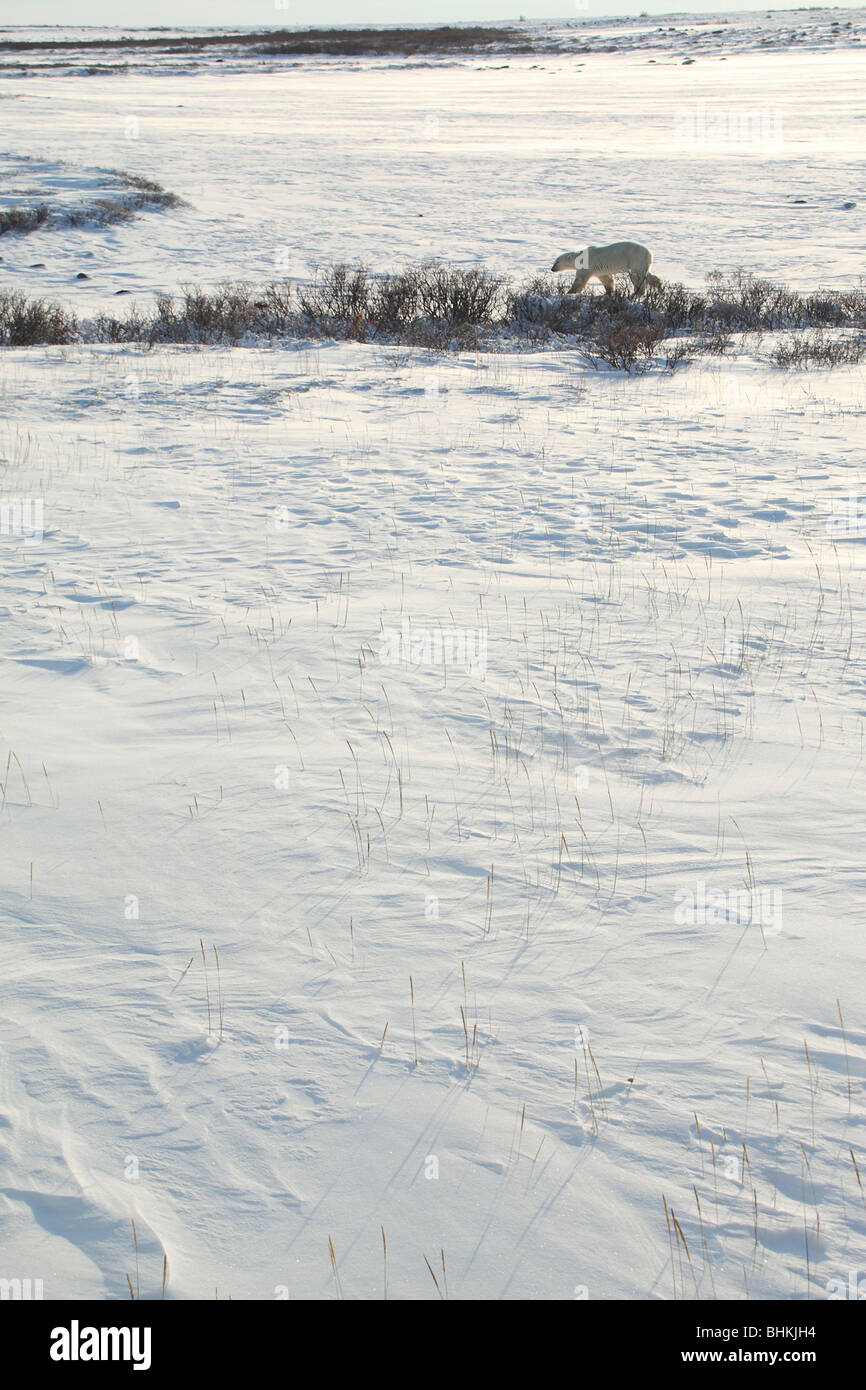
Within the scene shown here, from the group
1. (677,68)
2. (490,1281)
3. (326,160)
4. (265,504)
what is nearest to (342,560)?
(265,504)

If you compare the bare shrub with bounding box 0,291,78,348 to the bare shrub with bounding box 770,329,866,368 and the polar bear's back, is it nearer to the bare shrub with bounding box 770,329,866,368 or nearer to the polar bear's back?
the polar bear's back

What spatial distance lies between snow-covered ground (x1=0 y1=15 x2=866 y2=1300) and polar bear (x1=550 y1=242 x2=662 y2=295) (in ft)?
18.5

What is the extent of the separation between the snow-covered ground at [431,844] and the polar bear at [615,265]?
18.5 ft

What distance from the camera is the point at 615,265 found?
47.3 ft

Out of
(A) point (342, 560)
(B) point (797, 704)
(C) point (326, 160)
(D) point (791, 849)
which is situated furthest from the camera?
(C) point (326, 160)

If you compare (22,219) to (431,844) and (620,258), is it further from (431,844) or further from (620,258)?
(431,844)

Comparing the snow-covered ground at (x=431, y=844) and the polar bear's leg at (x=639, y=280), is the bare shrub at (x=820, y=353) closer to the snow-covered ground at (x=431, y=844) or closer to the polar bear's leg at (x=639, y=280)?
the snow-covered ground at (x=431, y=844)

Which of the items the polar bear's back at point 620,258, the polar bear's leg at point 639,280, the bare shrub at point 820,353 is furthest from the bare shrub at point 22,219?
the bare shrub at point 820,353

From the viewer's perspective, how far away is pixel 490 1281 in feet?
6.75

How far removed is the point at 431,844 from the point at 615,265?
43.2ft

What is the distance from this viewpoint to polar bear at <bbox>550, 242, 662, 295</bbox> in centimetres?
1427

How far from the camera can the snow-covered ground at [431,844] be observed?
221cm

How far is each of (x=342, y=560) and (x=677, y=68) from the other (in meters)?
58.1
